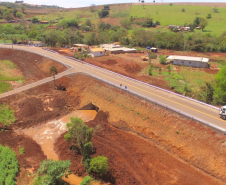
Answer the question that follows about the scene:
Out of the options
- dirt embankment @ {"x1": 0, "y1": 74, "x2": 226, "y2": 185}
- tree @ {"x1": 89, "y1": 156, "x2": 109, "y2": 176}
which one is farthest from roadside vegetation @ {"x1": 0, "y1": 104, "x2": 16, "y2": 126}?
tree @ {"x1": 89, "y1": 156, "x2": 109, "y2": 176}

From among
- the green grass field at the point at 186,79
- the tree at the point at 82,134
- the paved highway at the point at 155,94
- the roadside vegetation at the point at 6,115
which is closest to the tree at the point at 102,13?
the paved highway at the point at 155,94

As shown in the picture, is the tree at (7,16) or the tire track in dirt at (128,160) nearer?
the tire track in dirt at (128,160)

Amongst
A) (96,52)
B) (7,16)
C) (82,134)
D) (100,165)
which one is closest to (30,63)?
(96,52)

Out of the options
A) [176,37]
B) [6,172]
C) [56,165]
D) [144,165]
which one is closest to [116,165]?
[144,165]

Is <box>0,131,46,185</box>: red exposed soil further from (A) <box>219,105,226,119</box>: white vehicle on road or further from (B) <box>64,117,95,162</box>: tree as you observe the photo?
(A) <box>219,105,226,119</box>: white vehicle on road

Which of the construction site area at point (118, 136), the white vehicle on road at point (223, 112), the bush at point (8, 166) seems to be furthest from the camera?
the white vehicle on road at point (223, 112)

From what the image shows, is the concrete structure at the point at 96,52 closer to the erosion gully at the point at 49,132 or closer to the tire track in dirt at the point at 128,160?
the erosion gully at the point at 49,132

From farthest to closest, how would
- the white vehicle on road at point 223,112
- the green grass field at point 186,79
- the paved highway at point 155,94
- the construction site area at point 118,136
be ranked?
1. the green grass field at point 186,79
2. the paved highway at point 155,94
3. the white vehicle on road at point 223,112
4. the construction site area at point 118,136
